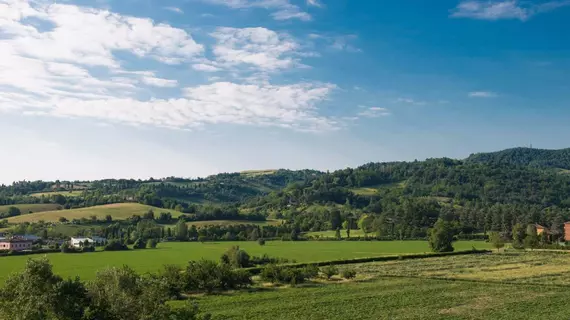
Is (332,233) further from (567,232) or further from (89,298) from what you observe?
(89,298)

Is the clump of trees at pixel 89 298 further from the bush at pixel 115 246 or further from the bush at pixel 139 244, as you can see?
the bush at pixel 139 244

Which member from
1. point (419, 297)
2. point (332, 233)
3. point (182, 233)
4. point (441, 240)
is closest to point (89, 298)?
point (419, 297)

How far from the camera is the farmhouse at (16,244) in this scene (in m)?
120

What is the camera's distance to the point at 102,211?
199500 millimetres

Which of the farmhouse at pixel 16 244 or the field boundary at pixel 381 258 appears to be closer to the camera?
the field boundary at pixel 381 258

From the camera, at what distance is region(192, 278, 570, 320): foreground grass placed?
48.8 metres

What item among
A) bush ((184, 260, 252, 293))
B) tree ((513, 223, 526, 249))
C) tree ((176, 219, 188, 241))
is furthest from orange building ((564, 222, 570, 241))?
bush ((184, 260, 252, 293))

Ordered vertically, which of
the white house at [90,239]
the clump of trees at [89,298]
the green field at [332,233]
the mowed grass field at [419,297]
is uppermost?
the clump of trees at [89,298]

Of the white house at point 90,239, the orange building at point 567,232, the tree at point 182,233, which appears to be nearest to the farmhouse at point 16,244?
the white house at point 90,239

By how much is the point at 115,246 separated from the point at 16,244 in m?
23.3

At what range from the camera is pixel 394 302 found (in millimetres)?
54906

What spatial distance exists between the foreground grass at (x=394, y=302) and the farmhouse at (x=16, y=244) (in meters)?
83.4

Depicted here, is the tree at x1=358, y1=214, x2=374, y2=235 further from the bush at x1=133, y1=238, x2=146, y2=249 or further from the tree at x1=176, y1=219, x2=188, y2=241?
the bush at x1=133, y1=238, x2=146, y2=249

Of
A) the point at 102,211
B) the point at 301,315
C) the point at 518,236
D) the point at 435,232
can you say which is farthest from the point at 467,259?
the point at 102,211
